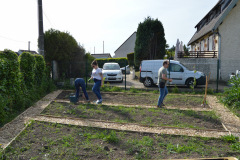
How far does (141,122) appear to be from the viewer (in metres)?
5.84

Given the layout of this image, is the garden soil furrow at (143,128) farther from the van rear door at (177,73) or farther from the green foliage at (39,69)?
the van rear door at (177,73)

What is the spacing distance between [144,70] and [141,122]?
8.01 m

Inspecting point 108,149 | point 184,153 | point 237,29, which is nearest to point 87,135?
point 108,149

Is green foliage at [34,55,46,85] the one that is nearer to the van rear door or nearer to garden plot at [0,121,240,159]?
garden plot at [0,121,240,159]

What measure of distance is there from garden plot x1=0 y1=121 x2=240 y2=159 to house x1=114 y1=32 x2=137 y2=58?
41739mm

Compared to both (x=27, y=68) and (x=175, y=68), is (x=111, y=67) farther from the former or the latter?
(x=27, y=68)

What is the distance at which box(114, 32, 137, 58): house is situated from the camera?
45.7m

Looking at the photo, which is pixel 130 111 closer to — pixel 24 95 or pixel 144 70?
pixel 24 95

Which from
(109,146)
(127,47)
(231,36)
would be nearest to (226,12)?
(231,36)

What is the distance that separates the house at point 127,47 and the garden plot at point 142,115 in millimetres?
39099

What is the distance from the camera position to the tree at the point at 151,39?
22.2 metres

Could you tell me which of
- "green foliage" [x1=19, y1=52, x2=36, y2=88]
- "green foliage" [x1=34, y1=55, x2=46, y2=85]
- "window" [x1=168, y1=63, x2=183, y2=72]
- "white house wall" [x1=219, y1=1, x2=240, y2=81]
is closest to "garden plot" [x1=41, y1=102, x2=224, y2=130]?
"green foliage" [x1=19, y1=52, x2=36, y2=88]

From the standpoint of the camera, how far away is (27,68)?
363 inches

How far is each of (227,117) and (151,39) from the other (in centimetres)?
1663
